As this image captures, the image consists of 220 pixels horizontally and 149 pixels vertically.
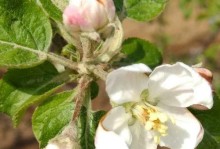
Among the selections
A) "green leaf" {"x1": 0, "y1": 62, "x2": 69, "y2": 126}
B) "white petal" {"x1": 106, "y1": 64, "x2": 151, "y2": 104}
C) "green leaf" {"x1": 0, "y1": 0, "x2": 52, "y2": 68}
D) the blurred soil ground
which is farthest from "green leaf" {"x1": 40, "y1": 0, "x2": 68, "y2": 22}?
the blurred soil ground

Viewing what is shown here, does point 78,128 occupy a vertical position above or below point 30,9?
below

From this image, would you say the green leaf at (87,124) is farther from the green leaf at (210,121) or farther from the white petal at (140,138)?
the green leaf at (210,121)

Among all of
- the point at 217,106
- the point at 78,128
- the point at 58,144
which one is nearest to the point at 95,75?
the point at 78,128

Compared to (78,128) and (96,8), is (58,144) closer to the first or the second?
(78,128)

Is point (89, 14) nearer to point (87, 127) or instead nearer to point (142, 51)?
point (87, 127)

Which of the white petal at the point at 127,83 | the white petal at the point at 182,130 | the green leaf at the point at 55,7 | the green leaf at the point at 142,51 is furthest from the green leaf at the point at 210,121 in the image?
the green leaf at the point at 55,7
